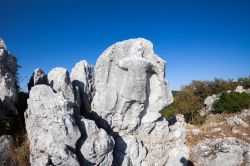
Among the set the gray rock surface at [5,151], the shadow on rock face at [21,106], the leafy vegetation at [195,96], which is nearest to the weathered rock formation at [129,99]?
the shadow on rock face at [21,106]

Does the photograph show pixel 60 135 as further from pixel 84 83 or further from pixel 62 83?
pixel 84 83

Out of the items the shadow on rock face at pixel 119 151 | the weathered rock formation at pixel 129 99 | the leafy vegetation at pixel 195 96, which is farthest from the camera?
the leafy vegetation at pixel 195 96

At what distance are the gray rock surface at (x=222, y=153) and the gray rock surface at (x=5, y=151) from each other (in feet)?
26.1

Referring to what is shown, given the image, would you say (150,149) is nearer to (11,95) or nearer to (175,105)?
(11,95)

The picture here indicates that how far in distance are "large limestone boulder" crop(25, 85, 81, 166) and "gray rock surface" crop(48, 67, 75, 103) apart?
110 centimetres

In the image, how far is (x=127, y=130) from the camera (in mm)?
12406

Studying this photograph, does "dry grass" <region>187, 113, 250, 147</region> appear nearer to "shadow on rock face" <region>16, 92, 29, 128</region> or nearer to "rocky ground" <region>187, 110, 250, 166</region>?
"rocky ground" <region>187, 110, 250, 166</region>

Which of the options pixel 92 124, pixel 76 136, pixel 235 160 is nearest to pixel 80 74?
pixel 92 124

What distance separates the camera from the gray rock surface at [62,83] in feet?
35.3

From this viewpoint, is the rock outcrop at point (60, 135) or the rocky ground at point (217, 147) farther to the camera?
the rocky ground at point (217, 147)

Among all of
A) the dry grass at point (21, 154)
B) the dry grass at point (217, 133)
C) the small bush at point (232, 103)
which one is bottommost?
the dry grass at point (21, 154)

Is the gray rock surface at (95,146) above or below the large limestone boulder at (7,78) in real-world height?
below

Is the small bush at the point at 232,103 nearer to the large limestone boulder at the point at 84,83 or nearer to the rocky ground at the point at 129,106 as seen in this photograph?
the rocky ground at the point at 129,106

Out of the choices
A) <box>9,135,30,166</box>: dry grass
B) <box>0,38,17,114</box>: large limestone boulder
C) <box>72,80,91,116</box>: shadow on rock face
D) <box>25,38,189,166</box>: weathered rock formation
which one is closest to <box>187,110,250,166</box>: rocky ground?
<box>25,38,189,166</box>: weathered rock formation
